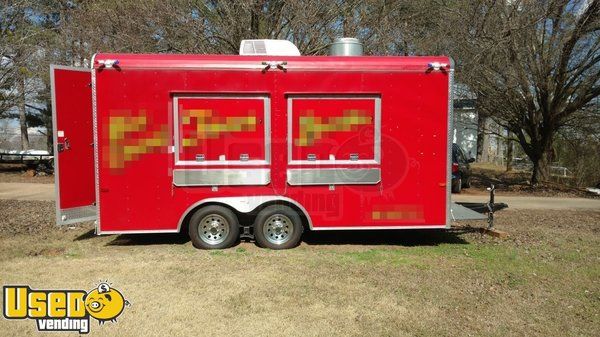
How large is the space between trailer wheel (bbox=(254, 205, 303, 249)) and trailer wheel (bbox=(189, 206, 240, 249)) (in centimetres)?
Answer: 35

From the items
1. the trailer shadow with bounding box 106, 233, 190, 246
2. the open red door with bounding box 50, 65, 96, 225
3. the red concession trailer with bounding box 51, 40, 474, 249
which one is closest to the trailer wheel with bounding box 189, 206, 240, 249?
the red concession trailer with bounding box 51, 40, 474, 249

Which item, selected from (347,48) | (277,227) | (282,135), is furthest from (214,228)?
(347,48)

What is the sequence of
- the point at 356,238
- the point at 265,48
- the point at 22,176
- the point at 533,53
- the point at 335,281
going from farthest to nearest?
the point at 22,176 < the point at 533,53 < the point at 356,238 < the point at 265,48 < the point at 335,281

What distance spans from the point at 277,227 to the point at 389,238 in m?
2.11

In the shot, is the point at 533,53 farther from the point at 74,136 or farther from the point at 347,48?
the point at 74,136

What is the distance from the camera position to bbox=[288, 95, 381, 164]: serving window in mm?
6938

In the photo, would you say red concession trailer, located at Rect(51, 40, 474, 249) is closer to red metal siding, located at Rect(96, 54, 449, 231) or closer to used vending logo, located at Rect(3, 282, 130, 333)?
red metal siding, located at Rect(96, 54, 449, 231)

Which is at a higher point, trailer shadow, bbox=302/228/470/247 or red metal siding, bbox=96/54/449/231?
red metal siding, bbox=96/54/449/231

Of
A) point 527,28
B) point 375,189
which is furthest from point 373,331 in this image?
point 527,28

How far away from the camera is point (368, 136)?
7.04 meters

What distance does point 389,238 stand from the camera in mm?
8125

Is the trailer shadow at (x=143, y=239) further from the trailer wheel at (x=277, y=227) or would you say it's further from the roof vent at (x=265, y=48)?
the roof vent at (x=265, y=48)

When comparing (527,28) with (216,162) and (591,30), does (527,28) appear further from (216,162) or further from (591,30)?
(216,162)

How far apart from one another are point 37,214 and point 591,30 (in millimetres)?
14910
